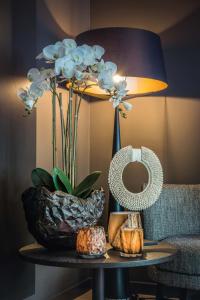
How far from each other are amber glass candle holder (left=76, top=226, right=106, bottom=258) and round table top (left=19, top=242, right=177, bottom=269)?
24 mm

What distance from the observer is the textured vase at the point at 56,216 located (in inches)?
66.1

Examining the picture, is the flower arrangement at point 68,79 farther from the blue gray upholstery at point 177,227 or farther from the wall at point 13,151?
the blue gray upholstery at point 177,227

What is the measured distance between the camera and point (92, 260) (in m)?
1.55

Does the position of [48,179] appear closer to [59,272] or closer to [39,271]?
[39,271]

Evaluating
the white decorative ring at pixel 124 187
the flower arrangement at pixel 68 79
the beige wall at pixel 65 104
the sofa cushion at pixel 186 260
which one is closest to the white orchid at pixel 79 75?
the flower arrangement at pixel 68 79

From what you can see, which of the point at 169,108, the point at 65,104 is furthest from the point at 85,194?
the point at 169,108

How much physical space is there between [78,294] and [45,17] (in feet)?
5.06

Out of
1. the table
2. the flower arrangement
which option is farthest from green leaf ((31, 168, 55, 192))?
the table

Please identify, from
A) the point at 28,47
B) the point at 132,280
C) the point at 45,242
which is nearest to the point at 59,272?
the point at 132,280

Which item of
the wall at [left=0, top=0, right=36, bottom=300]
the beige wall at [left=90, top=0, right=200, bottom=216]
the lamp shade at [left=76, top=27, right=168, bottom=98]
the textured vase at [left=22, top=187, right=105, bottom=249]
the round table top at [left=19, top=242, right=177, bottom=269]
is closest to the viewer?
the round table top at [left=19, top=242, right=177, bottom=269]

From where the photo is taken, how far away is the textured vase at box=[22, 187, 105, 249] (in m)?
1.68

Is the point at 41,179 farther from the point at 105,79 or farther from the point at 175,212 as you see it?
the point at 175,212

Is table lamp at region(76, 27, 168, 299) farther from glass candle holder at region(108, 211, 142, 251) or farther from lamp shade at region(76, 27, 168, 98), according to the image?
glass candle holder at region(108, 211, 142, 251)

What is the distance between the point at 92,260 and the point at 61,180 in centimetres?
35
